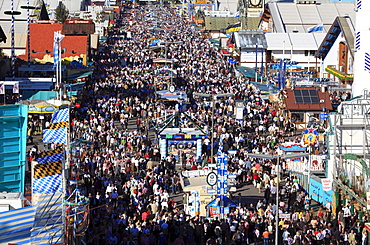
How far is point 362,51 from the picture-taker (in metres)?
50.0

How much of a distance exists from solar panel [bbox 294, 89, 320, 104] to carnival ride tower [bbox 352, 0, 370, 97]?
4.05 meters

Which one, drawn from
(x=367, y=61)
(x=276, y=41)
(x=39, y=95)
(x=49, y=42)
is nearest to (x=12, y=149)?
(x=39, y=95)

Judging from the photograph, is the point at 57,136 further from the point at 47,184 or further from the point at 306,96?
the point at 306,96

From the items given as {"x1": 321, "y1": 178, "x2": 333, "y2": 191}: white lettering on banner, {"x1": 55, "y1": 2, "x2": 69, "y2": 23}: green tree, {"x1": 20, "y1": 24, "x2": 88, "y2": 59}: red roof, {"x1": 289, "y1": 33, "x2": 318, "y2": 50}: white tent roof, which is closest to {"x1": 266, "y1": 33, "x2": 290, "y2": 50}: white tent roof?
{"x1": 289, "y1": 33, "x2": 318, "y2": 50}: white tent roof

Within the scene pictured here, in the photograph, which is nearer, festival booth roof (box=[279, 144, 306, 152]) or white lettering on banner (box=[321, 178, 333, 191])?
white lettering on banner (box=[321, 178, 333, 191])

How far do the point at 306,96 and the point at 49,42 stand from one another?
4144cm

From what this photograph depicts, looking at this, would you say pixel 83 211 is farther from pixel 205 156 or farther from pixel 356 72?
pixel 356 72

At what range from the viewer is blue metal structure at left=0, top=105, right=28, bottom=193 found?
27.9 m

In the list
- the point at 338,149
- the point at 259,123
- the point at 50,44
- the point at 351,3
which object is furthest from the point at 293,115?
the point at 351,3

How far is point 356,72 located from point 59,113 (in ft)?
81.3

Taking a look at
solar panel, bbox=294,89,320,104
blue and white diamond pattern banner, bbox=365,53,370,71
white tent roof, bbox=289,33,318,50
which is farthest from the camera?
white tent roof, bbox=289,33,318,50

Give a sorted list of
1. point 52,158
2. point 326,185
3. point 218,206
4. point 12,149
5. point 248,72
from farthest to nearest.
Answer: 1. point 248,72
2. point 326,185
3. point 218,206
4. point 12,149
5. point 52,158

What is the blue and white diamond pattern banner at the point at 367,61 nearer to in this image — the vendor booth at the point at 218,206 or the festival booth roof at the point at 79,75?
the vendor booth at the point at 218,206

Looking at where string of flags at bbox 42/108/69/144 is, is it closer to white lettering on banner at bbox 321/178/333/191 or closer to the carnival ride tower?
white lettering on banner at bbox 321/178/333/191
